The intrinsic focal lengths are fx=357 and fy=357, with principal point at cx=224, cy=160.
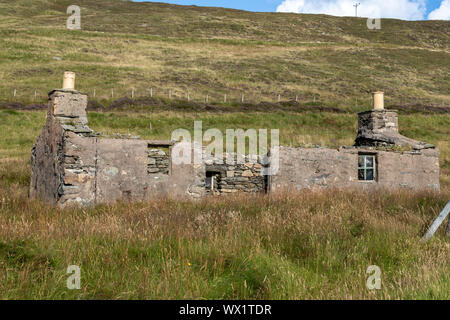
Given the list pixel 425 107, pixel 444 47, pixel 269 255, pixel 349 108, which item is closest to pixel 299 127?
Answer: pixel 349 108

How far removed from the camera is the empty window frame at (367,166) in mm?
12656

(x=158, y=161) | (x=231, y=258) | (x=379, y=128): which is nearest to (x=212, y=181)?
(x=158, y=161)

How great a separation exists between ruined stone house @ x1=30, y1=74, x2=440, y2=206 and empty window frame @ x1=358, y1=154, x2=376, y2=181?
0.11 ft

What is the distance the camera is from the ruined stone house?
9625mm

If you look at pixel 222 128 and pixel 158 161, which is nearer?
pixel 158 161

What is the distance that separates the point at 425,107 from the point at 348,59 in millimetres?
22830

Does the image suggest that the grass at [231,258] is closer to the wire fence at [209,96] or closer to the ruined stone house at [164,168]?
the ruined stone house at [164,168]

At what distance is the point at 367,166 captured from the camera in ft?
41.9

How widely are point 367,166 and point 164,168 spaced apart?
7.17 meters

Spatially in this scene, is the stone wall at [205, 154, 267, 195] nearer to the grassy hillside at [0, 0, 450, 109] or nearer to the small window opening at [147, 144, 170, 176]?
the small window opening at [147, 144, 170, 176]

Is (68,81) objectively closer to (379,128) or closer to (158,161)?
(158,161)

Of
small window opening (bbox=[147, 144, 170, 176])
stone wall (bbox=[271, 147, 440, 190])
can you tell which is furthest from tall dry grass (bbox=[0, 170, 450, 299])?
stone wall (bbox=[271, 147, 440, 190])

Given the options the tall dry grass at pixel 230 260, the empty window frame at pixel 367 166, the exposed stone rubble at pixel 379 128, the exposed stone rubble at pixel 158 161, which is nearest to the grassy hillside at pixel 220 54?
the exposed stone rubble at pixel 379 128

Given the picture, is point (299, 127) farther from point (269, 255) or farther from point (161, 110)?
point (269, 255)
